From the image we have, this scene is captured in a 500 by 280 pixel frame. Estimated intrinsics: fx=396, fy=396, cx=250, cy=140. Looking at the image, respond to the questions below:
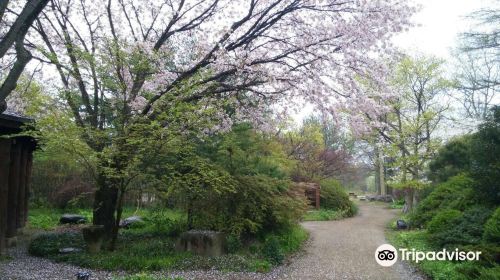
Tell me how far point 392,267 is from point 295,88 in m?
4.24

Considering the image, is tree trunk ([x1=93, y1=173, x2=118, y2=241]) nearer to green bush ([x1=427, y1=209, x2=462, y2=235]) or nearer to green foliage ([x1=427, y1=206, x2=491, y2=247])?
green foliage ([x1=427, y1=206, x2=491, y2=247])

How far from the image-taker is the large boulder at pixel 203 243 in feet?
26.6

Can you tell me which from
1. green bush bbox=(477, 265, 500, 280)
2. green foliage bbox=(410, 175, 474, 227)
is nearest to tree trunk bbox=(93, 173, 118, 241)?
green bush bbox=(477, 265, 500, 280)

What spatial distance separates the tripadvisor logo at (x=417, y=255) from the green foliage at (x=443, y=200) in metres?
1.85

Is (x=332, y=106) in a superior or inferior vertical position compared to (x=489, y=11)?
inferior

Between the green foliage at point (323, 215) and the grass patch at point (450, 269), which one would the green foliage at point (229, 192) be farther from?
the green foliage at point (323, 215)

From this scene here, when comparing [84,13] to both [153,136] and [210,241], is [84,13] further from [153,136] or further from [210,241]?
[210,241]

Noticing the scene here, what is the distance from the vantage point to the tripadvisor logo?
6592 mm

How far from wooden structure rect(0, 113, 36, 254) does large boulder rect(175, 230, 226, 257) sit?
3.53 m

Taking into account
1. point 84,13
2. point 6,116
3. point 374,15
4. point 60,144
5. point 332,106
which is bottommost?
point 60,144

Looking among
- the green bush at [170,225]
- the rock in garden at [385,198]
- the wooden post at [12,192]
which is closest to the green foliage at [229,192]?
the green bush at [170,225]

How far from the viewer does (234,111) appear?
35.0ft

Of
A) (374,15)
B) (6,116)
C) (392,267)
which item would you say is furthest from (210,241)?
(374,15)

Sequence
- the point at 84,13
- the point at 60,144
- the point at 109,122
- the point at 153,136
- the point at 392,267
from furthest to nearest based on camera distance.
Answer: the point at 84,13 < the point at 109,122 < the point at 392,267 < the point at 153,136 < the point at 60,144
